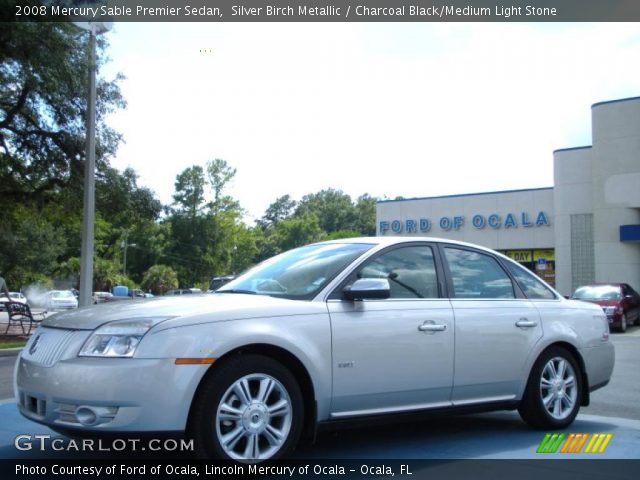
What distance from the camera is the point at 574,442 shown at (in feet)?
18.8

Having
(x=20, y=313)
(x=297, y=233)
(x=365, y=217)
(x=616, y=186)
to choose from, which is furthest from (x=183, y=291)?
(x=365, y=217)

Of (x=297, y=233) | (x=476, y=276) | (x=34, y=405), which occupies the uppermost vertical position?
(x=297, y=233)

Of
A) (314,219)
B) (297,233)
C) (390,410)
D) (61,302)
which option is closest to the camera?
(390,410)

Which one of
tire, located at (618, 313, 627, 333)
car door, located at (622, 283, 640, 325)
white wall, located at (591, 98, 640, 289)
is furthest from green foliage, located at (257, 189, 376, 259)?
tire, located at (618, 313, 627, 333)

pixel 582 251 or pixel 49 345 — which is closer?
pixel 49 345

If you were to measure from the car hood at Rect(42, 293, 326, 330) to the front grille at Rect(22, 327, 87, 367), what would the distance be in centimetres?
5

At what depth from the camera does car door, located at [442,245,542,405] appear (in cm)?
556

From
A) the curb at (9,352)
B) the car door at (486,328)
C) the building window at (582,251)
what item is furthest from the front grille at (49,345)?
the building window at (582,251)

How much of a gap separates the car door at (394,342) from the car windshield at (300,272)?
16 centimetres

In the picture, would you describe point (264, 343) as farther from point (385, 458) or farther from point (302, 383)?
point (385, 458)

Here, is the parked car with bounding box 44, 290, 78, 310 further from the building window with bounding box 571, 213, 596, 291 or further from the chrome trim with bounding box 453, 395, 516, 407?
the chrome trim with bounding box 453, 395, 516, 407

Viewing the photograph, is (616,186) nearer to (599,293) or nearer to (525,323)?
(599,293)

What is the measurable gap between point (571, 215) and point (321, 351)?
3184 cm

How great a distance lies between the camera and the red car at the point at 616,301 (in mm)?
21422
